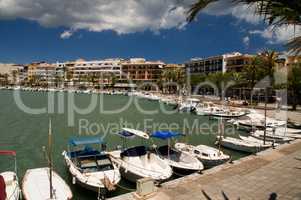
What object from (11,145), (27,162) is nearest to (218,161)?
(27,162)

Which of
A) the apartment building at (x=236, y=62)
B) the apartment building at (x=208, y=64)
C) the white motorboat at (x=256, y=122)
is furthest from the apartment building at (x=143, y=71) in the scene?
the white motorboat at (x=256, y=122)

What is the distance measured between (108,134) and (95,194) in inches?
934

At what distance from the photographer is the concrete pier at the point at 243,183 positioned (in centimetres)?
1409

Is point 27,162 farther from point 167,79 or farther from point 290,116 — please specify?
point 167,79

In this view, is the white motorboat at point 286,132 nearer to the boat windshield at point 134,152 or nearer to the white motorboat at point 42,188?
the boat windshield at point 134,152

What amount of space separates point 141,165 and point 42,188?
721 cm

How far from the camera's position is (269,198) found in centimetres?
1369

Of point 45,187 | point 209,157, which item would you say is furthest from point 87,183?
point 209,157

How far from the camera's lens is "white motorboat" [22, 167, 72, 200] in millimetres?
16797

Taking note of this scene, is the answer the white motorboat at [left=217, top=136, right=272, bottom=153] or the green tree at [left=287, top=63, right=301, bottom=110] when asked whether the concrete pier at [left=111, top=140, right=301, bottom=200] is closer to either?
the white motorboat at [left=217, top=136, right=272, bottom=153]

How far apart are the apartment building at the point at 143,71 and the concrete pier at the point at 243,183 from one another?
6426 inches

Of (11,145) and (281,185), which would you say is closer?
Answer: (281,185)

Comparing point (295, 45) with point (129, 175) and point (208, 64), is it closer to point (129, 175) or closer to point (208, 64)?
point (129, 175)

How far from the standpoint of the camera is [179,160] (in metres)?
23.7
